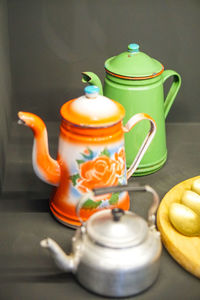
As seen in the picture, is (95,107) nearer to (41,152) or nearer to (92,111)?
(92,111)

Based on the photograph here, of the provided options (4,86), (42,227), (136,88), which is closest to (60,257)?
(42,227)

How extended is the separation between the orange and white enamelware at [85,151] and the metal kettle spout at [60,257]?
148 mm

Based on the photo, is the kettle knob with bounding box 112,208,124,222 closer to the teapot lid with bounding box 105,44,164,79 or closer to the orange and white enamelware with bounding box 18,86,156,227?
the orange and white enamelware with bounding box 18,86,156,227

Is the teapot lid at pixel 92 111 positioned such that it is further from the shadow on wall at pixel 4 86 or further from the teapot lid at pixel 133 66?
the shadow on wall at pixel 4 86

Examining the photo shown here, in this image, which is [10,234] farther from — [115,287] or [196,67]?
[196,67]

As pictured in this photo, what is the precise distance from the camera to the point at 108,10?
132cm

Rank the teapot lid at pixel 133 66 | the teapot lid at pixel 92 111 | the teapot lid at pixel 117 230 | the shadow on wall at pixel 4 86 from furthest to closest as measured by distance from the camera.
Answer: the shadow on wall at pixel 4 86 < the teapot lid at pixel 133 66 < the teapot lid at pixel 92 111 < the teapot lid at pixel 117 230

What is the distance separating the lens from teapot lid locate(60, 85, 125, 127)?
924 mm

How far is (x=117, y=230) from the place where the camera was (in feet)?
2.68

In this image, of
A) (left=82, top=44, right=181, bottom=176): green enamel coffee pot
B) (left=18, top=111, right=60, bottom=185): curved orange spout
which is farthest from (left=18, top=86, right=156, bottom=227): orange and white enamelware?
(left=82, top=44, right=181, bottom=176): green enamel coffee pot

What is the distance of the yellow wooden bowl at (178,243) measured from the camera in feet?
2.99

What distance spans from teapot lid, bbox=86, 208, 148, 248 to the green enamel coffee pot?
0.33 metres

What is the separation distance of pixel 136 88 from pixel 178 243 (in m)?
0.34

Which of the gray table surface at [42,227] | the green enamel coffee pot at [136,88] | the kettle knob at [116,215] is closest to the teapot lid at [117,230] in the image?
the kettle knob at [116,215]
